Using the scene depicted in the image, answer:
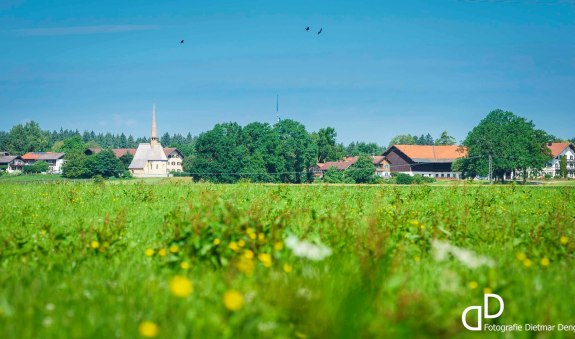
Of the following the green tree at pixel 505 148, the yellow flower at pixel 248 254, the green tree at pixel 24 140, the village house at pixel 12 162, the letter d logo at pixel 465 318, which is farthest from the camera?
the green tree at pixel 24 140

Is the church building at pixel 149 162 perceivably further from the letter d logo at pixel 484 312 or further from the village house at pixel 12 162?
the letter d logo at pixel 484 312

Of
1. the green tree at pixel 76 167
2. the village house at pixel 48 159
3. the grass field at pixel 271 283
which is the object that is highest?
the village house at pixel 48 159

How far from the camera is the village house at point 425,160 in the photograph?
11425cm

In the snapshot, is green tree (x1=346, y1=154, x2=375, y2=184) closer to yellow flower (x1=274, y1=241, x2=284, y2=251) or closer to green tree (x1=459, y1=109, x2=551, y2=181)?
Answer: green tree (x1=459, y1=109, x2=551, y2=181)

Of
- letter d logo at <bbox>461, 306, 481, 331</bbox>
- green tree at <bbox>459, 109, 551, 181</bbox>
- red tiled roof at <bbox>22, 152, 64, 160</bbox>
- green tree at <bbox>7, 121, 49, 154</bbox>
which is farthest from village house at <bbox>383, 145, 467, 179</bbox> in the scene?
green tree at <bbox>7, 121, 49, 154</bbox>

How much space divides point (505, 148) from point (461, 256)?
8138cm

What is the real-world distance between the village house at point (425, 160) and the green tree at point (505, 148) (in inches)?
1147

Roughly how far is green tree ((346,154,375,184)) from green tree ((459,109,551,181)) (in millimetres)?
16670

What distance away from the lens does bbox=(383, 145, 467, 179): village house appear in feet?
375

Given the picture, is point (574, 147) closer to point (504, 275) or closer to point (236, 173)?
point (236, 173)

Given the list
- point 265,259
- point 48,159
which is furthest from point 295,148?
point 48,159

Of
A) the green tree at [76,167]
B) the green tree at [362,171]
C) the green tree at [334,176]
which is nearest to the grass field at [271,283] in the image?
the green tree at [334,176]

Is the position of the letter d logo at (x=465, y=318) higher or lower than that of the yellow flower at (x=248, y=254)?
lower

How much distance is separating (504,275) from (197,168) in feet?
280
